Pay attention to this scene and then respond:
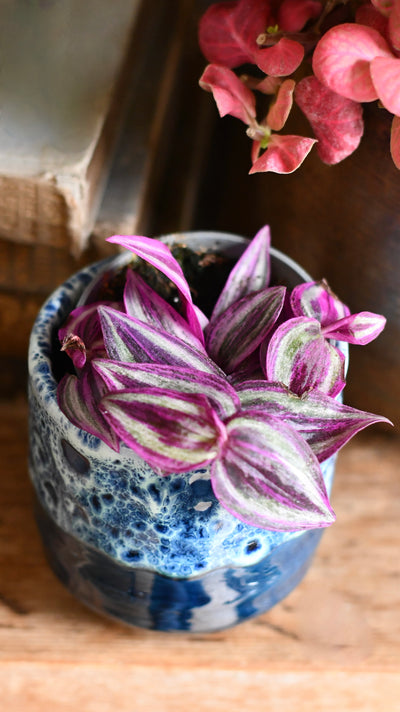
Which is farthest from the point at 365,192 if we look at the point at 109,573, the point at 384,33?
the point at 109,573

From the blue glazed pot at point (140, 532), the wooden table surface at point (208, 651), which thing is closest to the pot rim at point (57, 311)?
the blue glazed pot at point (140, 532)

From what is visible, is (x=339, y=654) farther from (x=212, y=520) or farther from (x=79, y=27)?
(x=79, y=27)

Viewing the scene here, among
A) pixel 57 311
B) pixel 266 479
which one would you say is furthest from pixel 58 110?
pixel 266 479

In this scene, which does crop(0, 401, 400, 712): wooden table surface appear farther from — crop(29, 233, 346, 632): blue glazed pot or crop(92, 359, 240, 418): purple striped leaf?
crop(92, 359, 240, 418): purple striped leaf

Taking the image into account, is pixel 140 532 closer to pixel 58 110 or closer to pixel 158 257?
pixel 158 257

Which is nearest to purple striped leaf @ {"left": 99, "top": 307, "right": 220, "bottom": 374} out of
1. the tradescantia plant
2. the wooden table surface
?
the tradescantia plant
